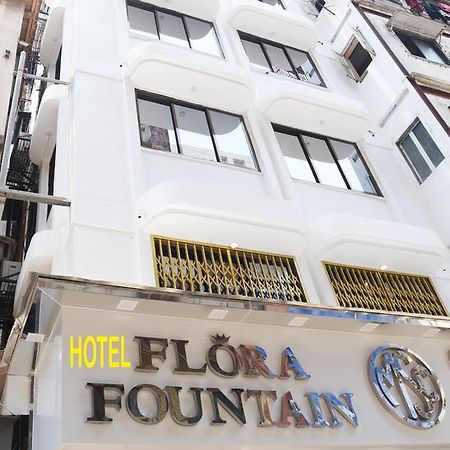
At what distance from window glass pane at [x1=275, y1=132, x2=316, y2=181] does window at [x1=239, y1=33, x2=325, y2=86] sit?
6.97 feet

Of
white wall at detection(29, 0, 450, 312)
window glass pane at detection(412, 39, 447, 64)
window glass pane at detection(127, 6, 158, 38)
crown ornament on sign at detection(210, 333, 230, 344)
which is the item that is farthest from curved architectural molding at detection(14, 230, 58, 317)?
window glass pane at detection(412, 39, 447, 64)

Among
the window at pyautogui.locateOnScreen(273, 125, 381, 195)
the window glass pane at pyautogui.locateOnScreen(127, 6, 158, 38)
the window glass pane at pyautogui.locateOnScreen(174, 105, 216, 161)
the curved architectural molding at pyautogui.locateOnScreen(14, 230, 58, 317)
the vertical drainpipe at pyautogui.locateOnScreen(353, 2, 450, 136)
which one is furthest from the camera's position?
the vertical drainpipe at pyautogui.locateOnScreen(353, 2, 450, 136)

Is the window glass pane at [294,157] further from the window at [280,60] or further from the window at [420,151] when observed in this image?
the window at [420,151]

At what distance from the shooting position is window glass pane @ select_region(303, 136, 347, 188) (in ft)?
29.2

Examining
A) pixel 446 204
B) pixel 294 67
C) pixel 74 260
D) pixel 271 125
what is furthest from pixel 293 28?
pixel 74 260

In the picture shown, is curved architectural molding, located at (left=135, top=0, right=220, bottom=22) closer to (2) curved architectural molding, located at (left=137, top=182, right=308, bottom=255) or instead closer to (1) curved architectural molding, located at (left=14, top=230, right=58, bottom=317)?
(2) curved architectural molding, located at (left=137, top=182, right=308, bottom=255)

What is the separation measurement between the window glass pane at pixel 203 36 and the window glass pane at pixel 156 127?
7.63ft

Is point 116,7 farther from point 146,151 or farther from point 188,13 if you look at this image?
point 146,151

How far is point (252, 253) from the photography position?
688cm

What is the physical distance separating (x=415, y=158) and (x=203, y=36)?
4753 millimetres

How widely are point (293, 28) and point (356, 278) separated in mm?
6386

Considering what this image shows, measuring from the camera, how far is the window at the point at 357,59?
12062mm

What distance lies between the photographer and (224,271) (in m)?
6.44

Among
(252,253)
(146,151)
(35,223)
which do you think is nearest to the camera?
(252,253)
